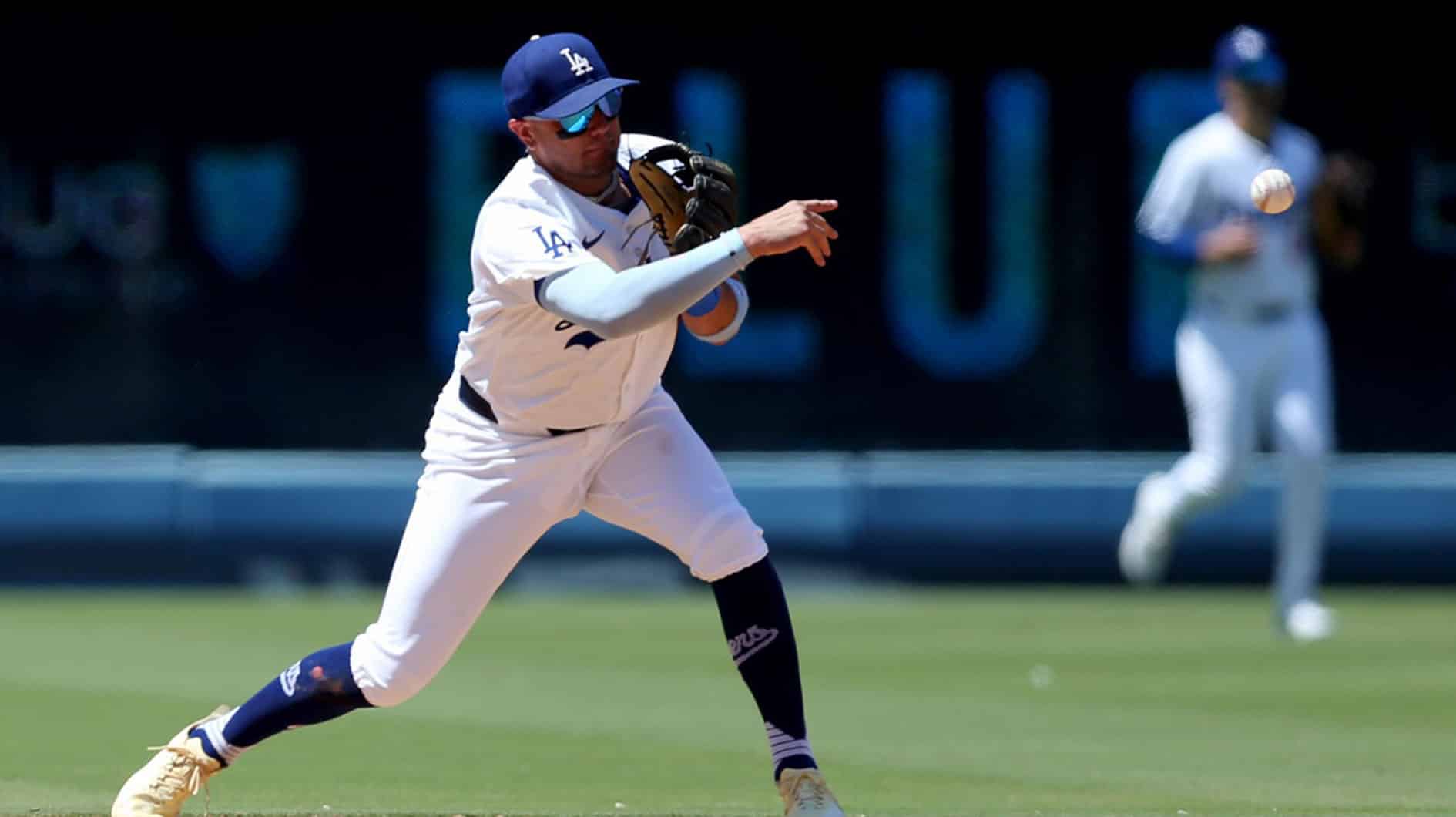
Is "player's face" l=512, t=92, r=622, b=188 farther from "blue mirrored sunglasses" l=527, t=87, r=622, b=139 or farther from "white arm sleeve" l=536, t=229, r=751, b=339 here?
"white arm sleeve" l=536, t=229, r=751, b=339

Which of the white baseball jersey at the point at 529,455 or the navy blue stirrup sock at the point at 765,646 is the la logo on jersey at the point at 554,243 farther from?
the navy blue stirrup sock at the point at 765,646

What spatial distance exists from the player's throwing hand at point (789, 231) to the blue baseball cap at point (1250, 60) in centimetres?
531

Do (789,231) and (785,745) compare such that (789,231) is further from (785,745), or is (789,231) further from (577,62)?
(785,745)

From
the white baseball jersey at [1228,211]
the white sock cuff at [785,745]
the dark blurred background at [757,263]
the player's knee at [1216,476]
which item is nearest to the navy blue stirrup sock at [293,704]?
the white sock cuff at [785,745]

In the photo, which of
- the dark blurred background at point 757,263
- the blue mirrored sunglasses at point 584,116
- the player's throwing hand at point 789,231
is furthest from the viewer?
the dark blurred background at point 757,263

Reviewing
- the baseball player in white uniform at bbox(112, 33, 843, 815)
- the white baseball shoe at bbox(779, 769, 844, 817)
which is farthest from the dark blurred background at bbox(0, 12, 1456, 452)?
the white baseball shoe at bbox(779, 769, 844, 817)

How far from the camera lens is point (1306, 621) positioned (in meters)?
11.0

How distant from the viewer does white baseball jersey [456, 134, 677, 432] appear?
605 cm

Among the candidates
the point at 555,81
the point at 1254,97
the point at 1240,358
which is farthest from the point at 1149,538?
the point at 555,81

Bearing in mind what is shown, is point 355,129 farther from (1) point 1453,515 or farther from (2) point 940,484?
(1) point 1453,515

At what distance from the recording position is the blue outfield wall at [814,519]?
44.5 feet

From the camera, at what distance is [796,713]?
20.9 feet

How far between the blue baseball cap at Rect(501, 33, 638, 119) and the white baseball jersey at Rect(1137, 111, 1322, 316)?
5.24 m

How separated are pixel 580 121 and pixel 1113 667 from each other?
4.90m
